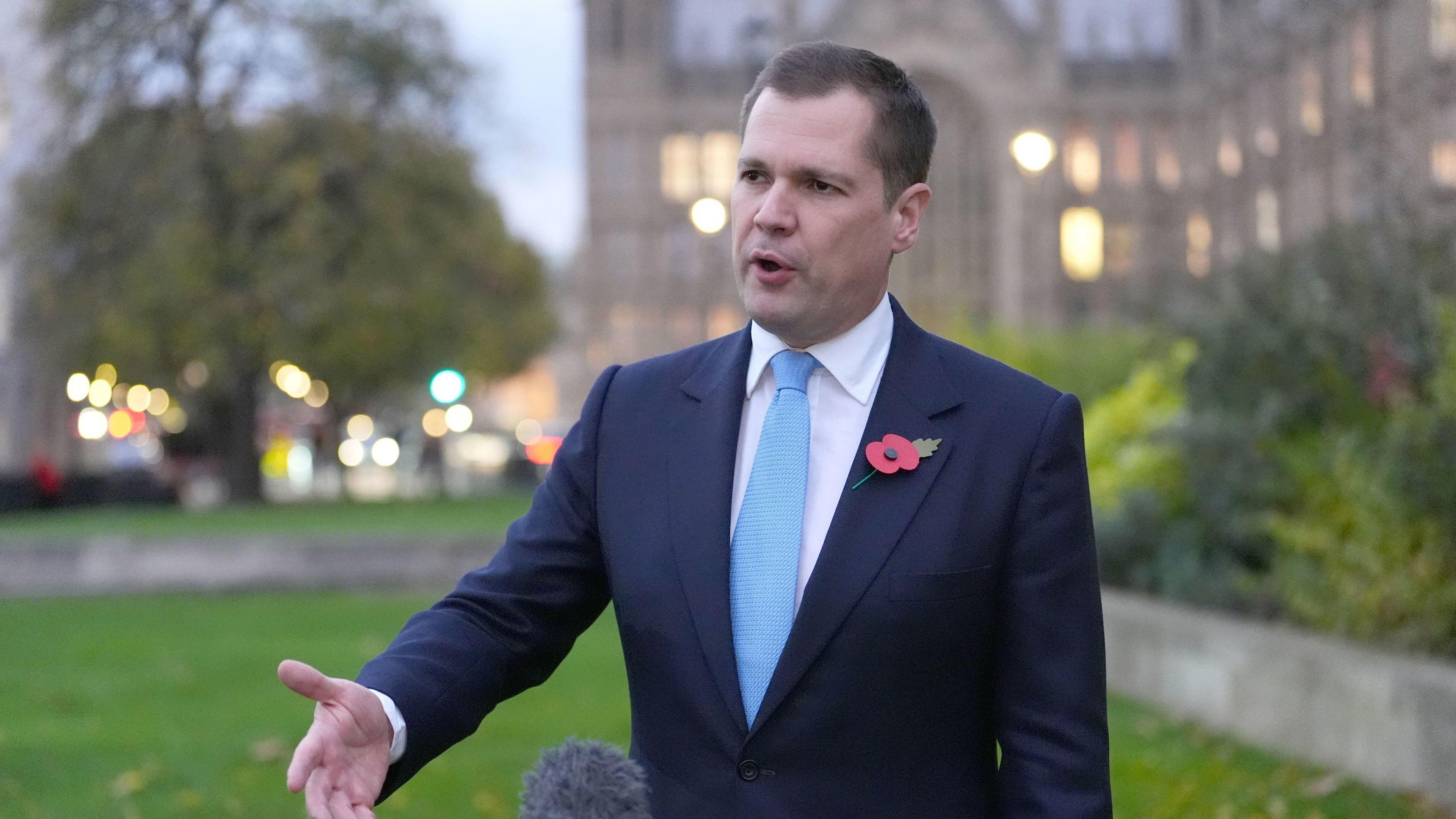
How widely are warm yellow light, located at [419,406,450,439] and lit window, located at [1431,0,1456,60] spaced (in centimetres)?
2883

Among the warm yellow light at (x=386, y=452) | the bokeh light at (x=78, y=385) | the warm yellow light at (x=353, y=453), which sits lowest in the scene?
the warm yellow light at (x=353, y=453)

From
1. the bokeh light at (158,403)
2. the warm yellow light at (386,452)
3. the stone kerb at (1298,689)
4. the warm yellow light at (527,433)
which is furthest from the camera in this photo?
the warm yellow light at (527,433)

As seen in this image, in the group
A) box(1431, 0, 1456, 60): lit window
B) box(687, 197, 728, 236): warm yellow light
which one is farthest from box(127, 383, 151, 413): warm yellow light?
box(1431, 0, 1456, 60): lit window

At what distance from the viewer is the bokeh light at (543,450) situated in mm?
45594

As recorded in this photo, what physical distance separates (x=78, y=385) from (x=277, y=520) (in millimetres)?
13949

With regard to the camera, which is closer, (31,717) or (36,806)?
(36,806)

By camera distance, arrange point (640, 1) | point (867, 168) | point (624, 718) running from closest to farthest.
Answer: point (867, 168), point (624, 718), point (640, 1)

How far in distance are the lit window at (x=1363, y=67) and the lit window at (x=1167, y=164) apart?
118 feet

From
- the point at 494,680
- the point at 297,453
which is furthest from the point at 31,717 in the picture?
the point at 297,453

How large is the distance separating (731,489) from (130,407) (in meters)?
45.3

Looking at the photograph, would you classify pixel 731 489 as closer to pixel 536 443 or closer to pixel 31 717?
pixel 31 717

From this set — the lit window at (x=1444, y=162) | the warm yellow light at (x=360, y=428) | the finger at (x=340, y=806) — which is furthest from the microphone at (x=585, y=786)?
the warm yellow light at (x=360, y=428)

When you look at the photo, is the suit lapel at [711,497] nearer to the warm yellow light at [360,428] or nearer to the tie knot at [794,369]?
the tie knot at [794,369]

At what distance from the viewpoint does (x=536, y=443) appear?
49844mm
